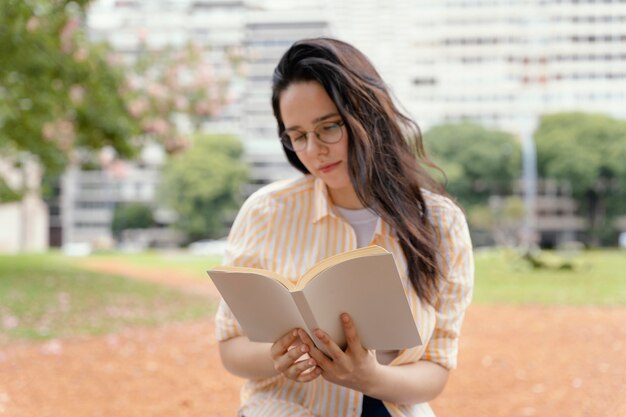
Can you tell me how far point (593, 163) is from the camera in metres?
19.0

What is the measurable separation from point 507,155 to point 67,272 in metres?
16.7

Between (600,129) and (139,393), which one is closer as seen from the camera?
(139,393)

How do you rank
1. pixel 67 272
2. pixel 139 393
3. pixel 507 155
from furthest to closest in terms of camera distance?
pixel 507 155 → pixel 67 272 → pixel 139 393

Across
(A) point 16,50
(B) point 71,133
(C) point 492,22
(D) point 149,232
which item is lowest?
(D) point 149,232

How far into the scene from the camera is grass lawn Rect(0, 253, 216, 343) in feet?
17.7

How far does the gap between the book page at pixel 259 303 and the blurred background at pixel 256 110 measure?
15.4ft

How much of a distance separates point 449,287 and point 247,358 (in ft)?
1.16

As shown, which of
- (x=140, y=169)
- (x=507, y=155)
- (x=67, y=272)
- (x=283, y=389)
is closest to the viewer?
(x=283, y=389)

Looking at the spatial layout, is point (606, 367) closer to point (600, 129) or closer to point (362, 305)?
point (362, 305)

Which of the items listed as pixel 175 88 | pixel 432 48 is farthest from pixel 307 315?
pixel 432 48

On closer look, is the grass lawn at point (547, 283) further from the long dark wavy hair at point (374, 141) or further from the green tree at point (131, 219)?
the green tree at point (131, 219)

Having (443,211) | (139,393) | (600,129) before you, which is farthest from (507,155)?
(443,211)

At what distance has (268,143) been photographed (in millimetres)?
30125

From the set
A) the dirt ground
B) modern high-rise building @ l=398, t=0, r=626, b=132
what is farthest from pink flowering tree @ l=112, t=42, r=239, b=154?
modern high-rise building @ l=398, t=0, r=626, b=132
